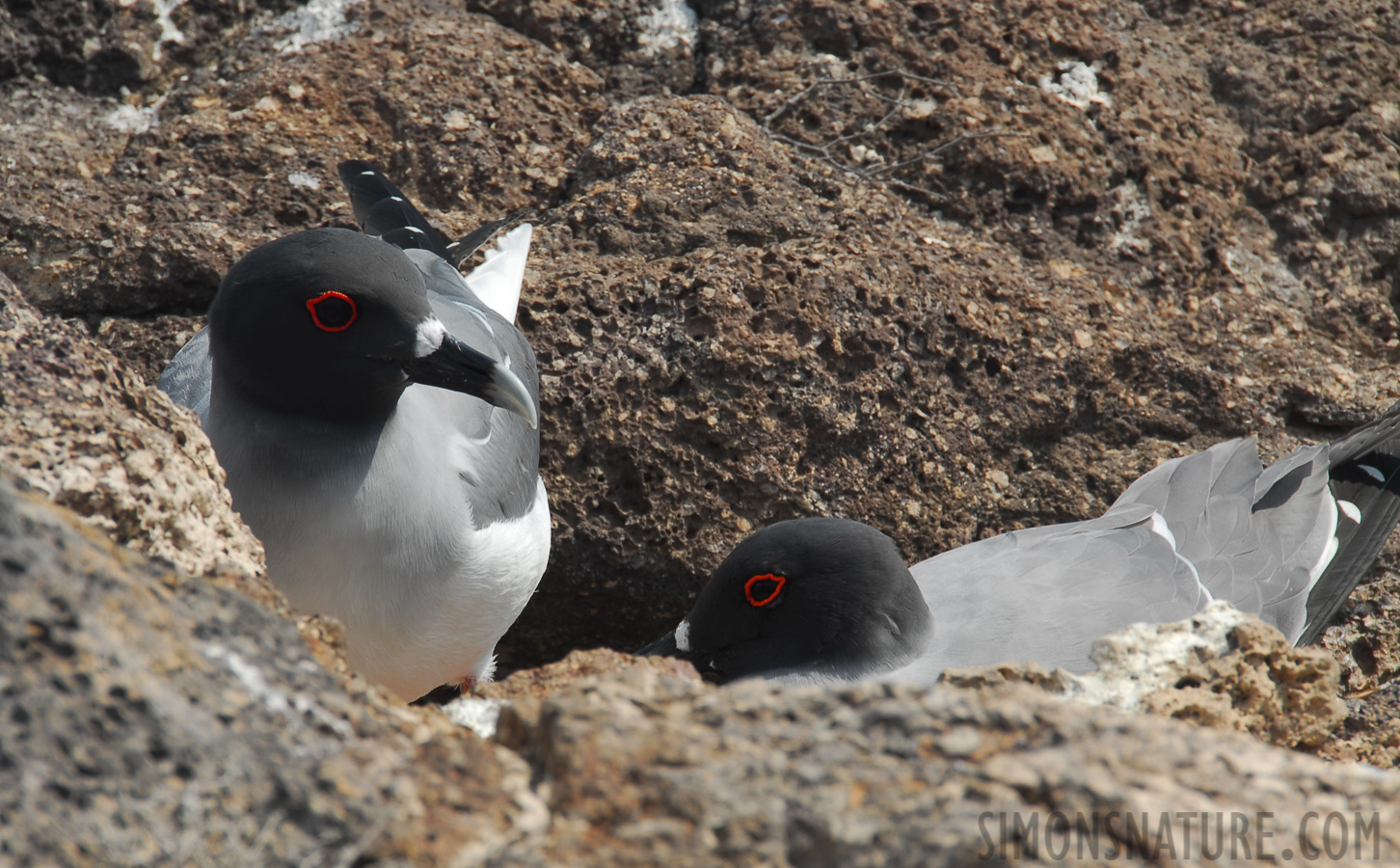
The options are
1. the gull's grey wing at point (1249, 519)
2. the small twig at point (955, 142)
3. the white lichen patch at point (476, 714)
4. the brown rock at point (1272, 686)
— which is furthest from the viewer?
the small twig at point (955, 142)

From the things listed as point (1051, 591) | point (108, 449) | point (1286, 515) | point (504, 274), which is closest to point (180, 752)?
point (108, 449)

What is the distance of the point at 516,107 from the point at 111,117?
1838mm

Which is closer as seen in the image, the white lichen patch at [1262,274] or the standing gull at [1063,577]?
the standing gull at [1063,577]

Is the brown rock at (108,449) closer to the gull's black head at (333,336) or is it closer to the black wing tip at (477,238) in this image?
the gull's black head at (333,336)

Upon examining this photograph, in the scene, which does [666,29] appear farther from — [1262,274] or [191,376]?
[1262,274]

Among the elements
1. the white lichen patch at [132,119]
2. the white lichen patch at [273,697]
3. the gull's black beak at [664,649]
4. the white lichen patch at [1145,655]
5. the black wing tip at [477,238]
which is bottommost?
the gull's black beak at [664,649]

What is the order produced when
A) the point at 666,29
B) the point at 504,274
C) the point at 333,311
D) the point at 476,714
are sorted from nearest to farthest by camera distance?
1. the point at 476,714
2. the point at 333,311
3. the point at 504,274
4. the point at 666,29

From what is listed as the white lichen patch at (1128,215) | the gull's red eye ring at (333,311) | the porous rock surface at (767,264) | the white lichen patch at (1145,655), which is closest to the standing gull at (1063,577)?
the porous rock surface at (767,264)

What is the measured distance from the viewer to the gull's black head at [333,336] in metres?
3.04

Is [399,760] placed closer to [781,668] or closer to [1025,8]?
[781,668]

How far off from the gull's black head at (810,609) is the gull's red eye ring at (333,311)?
54.8 inches

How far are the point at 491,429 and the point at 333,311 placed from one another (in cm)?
89

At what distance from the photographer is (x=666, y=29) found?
17.7 ft

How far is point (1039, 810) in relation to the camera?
1.52m
